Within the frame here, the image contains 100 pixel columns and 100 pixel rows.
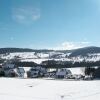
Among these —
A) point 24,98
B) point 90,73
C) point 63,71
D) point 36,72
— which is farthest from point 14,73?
point 24,98

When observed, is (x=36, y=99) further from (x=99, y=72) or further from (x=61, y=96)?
(x=99, y=72)

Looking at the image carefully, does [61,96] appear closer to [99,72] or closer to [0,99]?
[0,99]

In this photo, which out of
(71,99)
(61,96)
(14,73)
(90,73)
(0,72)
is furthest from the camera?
(14,73)

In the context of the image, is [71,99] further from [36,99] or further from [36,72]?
[36,72]

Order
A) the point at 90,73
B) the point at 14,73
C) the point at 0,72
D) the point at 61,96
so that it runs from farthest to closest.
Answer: the point at 14,73 → the point at 90,73 → the point at 0,72 → the point at 61,96

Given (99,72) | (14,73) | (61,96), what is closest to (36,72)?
(14,73)

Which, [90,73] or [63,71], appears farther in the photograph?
[63,71]

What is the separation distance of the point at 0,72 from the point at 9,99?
26.8 metres

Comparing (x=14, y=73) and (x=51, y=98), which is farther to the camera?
(x=14, y=73)

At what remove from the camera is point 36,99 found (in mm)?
13008

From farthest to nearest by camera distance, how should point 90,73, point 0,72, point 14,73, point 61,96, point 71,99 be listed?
point 14,73 → point 90,73 → point 0,72 → point 61,96 → point 71,99

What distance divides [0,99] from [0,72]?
26.8 m

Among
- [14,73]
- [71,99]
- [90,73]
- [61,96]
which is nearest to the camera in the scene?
[71,99]

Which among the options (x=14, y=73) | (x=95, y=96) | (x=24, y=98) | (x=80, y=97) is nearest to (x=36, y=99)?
(x=24, y=98)
